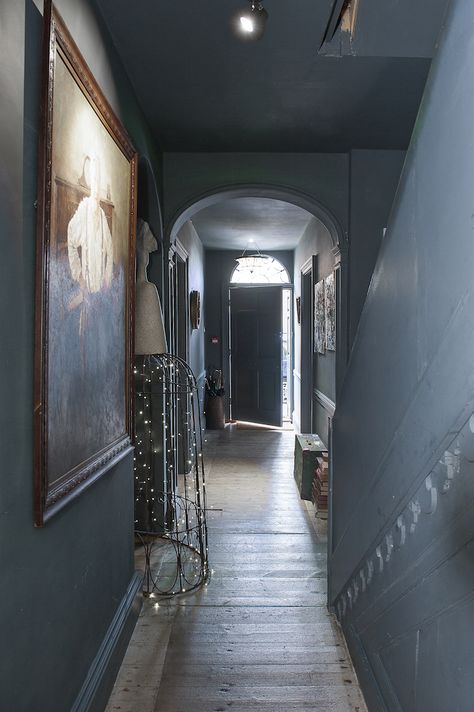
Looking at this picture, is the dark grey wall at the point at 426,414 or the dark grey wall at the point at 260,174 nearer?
the dark grey wall at the point at 426,414

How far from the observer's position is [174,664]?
107 inches

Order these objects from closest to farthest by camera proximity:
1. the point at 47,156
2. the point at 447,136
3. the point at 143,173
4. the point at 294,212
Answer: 1. the point at 447,136
2. the point at 47,156
3. the point at 143,173
4. the point at 294,212

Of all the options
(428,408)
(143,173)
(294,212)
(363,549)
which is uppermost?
(294,212)

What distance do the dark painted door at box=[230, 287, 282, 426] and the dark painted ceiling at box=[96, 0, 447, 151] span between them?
579 centimetres

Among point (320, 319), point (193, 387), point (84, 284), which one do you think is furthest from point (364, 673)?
point (320, 319)

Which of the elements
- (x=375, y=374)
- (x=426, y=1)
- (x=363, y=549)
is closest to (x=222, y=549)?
(x=363, y=549)

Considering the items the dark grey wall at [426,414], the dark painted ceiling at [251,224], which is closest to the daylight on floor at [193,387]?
the dark grey wall at [426,414]

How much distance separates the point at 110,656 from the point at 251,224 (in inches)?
255

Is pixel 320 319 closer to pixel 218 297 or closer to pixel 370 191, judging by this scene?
pixel 370 191

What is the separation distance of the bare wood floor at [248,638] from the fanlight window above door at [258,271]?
6.40 meters

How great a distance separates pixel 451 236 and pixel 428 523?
691 mm

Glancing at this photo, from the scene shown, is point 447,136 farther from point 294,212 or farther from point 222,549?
point 294,212

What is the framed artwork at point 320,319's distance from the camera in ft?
21.1

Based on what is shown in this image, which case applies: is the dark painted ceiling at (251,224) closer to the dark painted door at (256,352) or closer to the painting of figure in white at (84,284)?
the dark painted door at (256,352)
